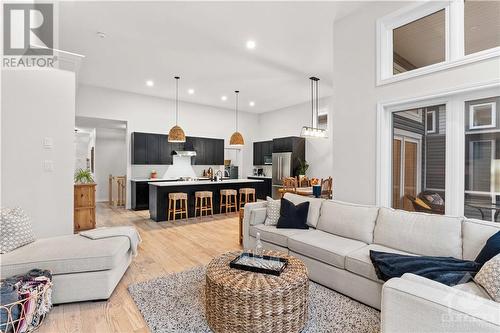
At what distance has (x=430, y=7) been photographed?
2.99 m

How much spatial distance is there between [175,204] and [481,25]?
5.90 m

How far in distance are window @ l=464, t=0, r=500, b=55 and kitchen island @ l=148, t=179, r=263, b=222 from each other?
18.6ft

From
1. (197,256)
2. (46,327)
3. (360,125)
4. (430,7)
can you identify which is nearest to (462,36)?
(430,7)

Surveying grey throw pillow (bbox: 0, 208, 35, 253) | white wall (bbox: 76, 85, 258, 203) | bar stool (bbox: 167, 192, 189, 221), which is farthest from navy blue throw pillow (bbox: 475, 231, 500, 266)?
white wall (bbox: 76, 85, 258, 203)

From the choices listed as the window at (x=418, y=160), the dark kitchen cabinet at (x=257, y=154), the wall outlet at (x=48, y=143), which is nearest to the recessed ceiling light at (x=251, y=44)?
the window at (x=418, y=160)

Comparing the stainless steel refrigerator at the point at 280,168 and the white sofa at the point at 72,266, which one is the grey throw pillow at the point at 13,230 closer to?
the white sofa at the point at 72,266

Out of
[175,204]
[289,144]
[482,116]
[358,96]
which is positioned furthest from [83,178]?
[482,116]

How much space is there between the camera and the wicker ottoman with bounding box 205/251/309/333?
189cm

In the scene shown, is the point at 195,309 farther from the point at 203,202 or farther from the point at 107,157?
the point at 107,157

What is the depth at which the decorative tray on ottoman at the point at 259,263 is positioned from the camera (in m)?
2.16

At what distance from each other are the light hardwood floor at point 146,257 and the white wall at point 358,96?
214cm

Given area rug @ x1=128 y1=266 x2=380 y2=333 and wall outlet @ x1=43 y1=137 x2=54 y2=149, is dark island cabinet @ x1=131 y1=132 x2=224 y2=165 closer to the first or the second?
wall outlet @ x1=43 y1=137 x2=54 y2=149

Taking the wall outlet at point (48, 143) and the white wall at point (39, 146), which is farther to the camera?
the wall outlet at point (48, 143)

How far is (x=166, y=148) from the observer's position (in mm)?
8031
